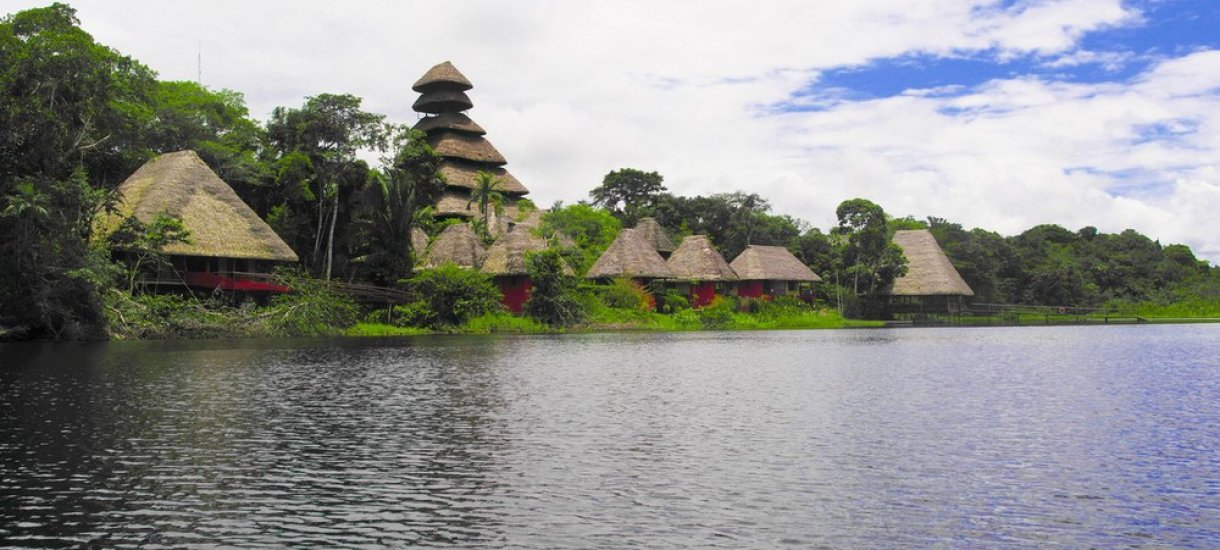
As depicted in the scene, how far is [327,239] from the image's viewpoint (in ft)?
169

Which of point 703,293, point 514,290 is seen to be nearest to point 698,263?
point 703,293

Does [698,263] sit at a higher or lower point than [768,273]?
higher

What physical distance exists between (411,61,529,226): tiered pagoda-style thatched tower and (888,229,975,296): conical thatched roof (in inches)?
1181

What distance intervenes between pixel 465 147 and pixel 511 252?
1947 centimetres

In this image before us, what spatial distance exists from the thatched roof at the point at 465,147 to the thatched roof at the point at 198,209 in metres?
21.8

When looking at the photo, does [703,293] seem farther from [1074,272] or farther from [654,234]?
[1074,272]

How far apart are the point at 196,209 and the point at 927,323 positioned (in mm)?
49154

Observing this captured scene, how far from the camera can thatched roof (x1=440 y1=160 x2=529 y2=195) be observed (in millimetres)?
65438

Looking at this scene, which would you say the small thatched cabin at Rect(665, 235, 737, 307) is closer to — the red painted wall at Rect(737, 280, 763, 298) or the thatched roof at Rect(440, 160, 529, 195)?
the red painted wall at Rect(737, 280, 763, 298)

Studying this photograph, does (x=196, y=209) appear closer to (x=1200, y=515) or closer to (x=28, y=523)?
(x=28, y=523)

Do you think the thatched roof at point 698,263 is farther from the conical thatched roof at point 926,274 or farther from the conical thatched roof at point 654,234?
the conical thatched roof at point 926,274

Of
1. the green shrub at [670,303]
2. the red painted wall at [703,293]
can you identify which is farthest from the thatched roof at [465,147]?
the green shrub at [670,303]

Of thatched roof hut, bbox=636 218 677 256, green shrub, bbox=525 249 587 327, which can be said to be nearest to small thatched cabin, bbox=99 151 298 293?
green shrub, bbox=525 249 587 327

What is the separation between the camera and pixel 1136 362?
28.5 metres
